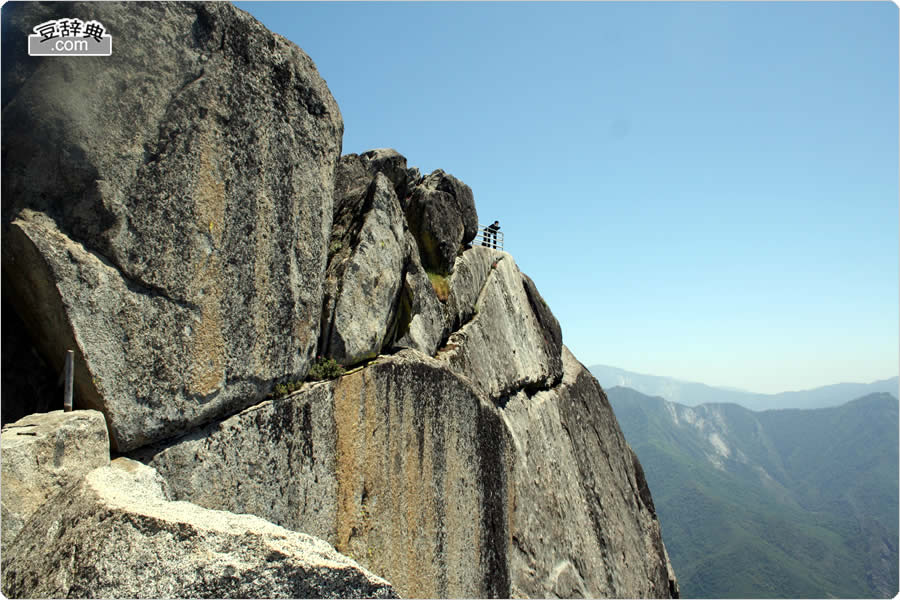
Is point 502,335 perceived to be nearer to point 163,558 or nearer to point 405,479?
point 405,479

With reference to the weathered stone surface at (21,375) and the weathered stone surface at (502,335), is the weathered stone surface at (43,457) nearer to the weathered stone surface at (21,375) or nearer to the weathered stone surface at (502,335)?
the weathered stone surface at (21,375)

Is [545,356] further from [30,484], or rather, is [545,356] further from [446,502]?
[30,484]

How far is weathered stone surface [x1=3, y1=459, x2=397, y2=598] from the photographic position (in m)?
5.29

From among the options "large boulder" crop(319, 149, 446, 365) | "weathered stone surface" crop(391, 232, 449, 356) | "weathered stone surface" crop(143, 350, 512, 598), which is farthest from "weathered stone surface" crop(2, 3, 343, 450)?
"weathered stone surface" crop(391, 232, 449, 356)

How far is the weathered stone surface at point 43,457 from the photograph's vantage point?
19.9ft

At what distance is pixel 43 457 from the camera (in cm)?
646

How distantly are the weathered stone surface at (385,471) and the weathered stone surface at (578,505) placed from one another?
2.37 m

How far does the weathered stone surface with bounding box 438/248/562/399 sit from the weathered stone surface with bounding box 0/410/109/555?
35.0 ft

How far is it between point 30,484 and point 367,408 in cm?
580

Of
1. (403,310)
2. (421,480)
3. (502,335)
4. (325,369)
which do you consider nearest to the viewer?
(325,369)

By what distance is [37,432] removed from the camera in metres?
6.57

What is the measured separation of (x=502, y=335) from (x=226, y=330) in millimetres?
13610

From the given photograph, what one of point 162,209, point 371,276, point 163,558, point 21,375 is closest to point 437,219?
point 371,276

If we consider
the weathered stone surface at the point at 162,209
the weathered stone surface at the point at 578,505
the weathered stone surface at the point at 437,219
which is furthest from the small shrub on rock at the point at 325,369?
the weathered stone surface at the point at 437,219
